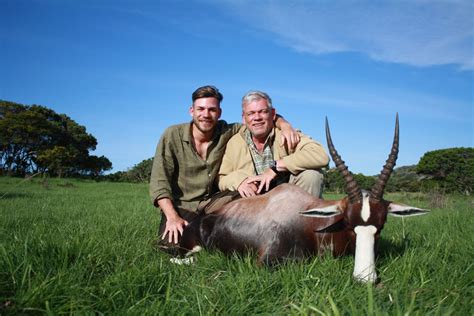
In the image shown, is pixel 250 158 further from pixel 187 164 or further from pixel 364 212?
pixel 364 212

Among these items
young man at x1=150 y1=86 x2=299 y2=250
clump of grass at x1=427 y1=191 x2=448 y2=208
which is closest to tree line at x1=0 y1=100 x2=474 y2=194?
clump of grass at x1=427 y1=191 x2=448 y2=208

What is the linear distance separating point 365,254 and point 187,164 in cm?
273

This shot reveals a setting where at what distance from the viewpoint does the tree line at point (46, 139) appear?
3350 centimetres

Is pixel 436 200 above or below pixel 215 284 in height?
above

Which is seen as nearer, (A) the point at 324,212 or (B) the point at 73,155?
(A) the point at 324,212

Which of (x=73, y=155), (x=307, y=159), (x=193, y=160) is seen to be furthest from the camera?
(x=73, y=155)

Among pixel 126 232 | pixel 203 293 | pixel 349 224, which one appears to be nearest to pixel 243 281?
pixel 203 293

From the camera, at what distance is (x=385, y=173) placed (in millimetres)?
3447

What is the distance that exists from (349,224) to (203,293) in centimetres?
139

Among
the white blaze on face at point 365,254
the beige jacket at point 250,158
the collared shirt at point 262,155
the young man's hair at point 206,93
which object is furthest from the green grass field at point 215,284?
the young man's hair at point 206,93

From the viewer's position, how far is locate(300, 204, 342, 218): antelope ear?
347cm

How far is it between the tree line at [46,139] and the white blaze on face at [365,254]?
30765mm

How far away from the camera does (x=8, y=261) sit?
2721 millimetres

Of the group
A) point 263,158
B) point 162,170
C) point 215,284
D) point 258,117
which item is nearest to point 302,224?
Answer: point 215,284
